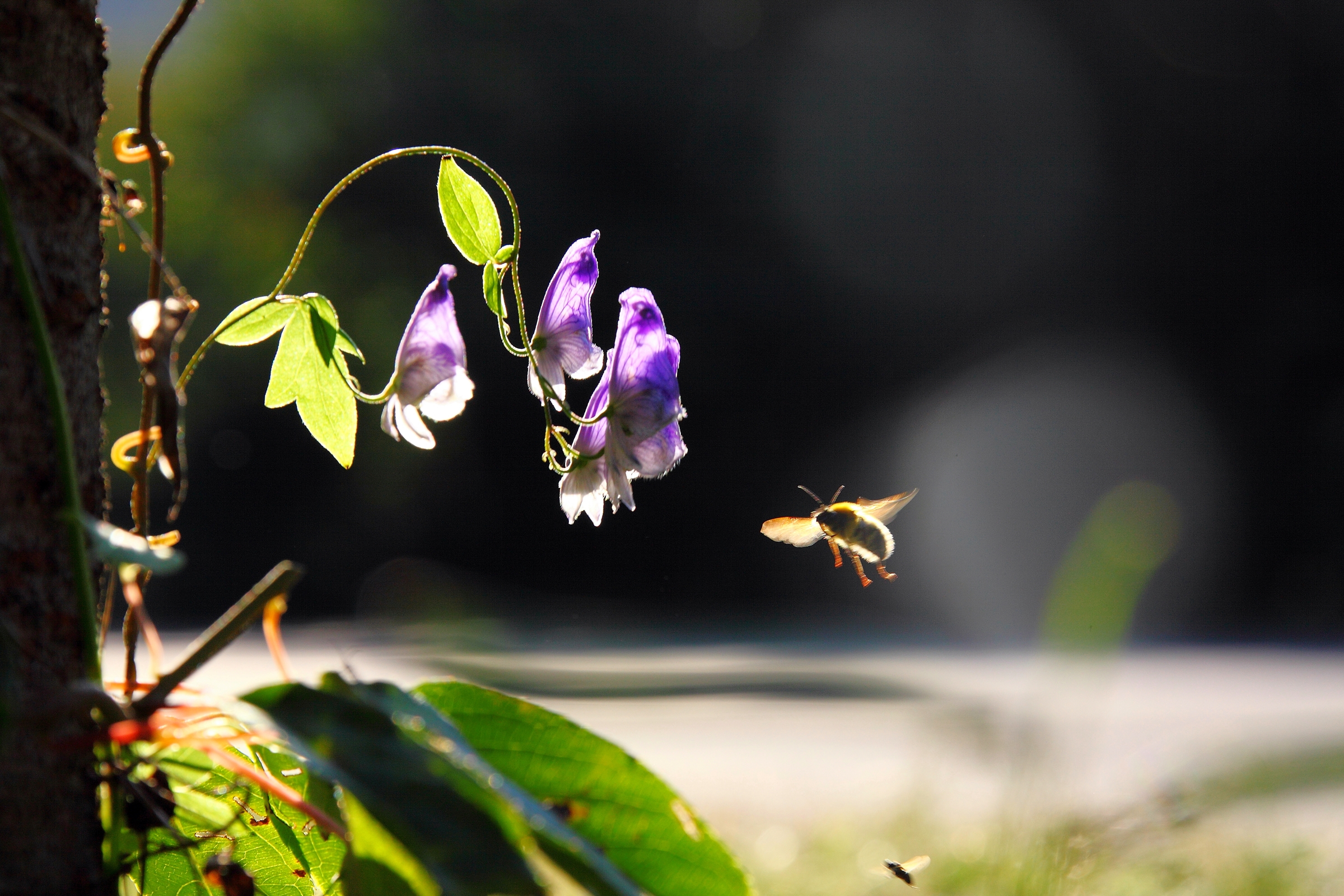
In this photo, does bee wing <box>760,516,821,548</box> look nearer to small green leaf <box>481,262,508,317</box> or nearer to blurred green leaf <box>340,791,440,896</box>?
small green leaf <box>481,262,508,317</box>

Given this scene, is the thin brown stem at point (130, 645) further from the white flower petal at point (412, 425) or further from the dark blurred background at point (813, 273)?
the dark blurred background at point (813, 273)

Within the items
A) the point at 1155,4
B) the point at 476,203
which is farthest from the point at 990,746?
the point at 1155,4

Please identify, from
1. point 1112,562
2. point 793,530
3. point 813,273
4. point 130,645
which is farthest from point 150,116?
point 813,273

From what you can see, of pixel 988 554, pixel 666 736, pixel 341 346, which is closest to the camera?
pixel 341 346

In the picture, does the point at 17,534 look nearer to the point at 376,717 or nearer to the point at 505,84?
the point at 376,717

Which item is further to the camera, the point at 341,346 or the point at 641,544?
the point at 641,544

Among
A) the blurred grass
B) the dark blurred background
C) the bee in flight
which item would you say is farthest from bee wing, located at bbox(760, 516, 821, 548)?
the dark blurred background

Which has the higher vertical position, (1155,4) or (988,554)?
(1155,4)

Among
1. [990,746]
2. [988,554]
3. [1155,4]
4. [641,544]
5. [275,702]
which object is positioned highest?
[1155,4]
